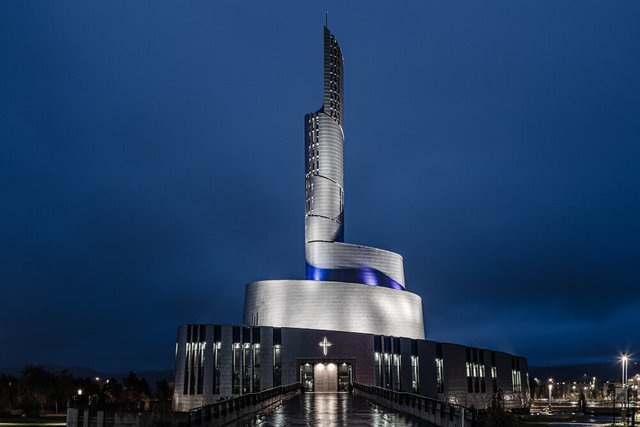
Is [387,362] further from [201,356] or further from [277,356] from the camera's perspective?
[201,356]

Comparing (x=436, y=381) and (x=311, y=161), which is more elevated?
(x=311, y=161)

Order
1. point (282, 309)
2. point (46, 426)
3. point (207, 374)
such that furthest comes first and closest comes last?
point (282, 309), point (207, 374), point (46, 426)

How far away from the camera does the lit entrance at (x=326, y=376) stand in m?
68.2

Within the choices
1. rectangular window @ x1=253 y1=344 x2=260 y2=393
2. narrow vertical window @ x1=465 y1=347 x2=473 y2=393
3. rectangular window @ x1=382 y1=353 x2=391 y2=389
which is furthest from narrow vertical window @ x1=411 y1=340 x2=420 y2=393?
rectangular window @ x1=253 y1=344 x2=260 y2=393

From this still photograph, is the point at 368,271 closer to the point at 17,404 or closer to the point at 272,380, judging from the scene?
the point at 272,380

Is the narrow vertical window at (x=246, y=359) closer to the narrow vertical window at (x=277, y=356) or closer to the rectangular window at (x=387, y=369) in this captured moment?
the narrow vertical window at (x=277, y=356)

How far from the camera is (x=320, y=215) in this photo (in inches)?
3378

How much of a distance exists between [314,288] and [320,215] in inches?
470

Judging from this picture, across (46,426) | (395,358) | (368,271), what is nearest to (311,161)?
(368,271)

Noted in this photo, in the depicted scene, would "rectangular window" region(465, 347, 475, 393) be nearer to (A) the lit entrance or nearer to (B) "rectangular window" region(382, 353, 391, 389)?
(B) "rectangular window" region(382, 353, 391, 389)

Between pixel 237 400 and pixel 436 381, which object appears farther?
pixel 436 381

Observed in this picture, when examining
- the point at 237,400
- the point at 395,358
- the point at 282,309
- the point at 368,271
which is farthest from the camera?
the point at 368,271

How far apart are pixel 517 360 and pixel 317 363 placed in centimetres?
3495

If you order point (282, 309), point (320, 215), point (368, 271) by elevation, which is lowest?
point (282, 309)
